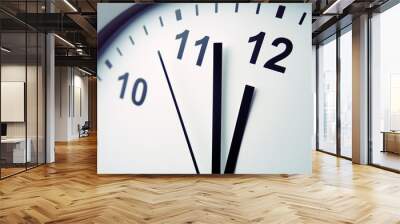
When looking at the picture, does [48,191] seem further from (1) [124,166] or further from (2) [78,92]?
(2) [78,92]

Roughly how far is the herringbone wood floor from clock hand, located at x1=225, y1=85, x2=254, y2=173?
15.8 inches

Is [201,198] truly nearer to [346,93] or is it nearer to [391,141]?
[346,93]

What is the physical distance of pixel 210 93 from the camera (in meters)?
6.45

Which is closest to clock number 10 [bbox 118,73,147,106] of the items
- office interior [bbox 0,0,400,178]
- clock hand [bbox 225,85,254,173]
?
clock hand [bbox 225,85,254,173]

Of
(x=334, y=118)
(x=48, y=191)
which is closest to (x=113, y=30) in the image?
(x=48, y=191)

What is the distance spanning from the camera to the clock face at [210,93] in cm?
643

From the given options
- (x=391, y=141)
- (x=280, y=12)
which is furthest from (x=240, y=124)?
(x=391, y=141)

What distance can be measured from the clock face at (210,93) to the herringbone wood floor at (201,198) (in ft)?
1.22

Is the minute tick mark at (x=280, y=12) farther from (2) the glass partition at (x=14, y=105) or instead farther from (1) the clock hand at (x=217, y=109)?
(2) the glass partition at (x=14, y=105)

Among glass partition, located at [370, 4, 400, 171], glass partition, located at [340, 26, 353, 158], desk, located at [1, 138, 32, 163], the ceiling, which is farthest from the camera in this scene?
glass partition, located at [340, 26, 353, 158]

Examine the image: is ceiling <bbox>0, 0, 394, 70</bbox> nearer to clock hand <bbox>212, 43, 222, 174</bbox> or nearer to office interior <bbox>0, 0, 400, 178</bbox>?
office interior <bbox>0, 0, 400, 178</bbox>

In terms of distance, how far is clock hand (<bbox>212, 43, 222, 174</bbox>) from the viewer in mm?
6434

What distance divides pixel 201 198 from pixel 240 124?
1.93 m

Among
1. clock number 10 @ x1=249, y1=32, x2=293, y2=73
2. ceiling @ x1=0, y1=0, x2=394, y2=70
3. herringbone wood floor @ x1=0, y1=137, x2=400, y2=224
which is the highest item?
ceiling @ x1=0, y1=0, x2=394, y2=70
